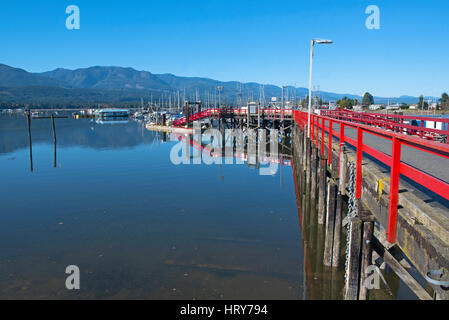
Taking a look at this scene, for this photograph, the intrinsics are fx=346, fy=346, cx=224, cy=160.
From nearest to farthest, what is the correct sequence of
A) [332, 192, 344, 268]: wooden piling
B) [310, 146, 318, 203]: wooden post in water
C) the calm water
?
[332, 192, 344, 268]: wooden piling < the calm water < [310, 146, 318, 203]: wooden post in water

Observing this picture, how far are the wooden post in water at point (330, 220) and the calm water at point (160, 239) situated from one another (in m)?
0.35

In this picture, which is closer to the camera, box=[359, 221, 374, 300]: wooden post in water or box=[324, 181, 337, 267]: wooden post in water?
box=[359, 221, 374, 300]: wooden post in water

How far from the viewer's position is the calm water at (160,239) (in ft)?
26.2

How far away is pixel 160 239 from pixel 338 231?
566 cm

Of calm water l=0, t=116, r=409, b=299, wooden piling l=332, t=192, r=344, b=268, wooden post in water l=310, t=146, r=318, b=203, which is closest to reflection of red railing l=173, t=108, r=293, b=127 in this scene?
calm water l=0, t=116, r=409, b=299

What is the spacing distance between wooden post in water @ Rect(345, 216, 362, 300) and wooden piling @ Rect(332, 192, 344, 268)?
2.20 metres

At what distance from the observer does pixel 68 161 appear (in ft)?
85.0

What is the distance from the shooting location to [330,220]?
789 centimetres

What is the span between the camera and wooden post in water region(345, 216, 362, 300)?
4977mm

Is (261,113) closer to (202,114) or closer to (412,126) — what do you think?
(202,114)

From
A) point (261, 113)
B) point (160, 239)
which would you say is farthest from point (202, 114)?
point (160, 239)

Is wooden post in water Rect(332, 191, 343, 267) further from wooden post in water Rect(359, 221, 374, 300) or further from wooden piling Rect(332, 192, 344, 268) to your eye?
wooden post in water Rect(359, 221, 374, 300)

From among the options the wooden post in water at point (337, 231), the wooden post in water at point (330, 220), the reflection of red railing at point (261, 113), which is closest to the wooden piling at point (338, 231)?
the wooden post in water at point (337, 231)
